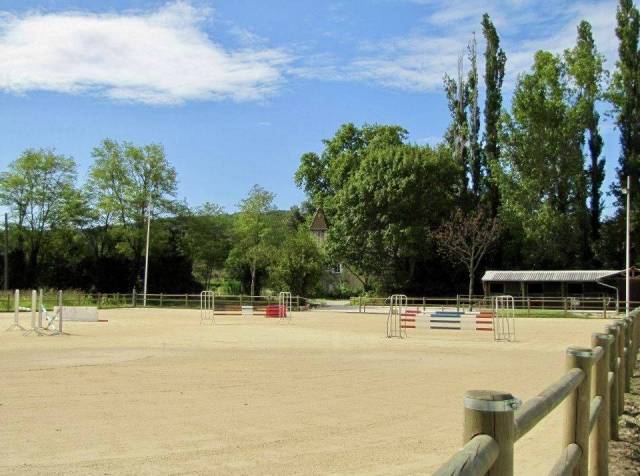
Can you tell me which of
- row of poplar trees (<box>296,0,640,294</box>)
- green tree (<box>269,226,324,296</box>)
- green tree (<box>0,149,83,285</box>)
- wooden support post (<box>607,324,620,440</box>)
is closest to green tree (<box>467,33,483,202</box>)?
row of poplar trees (<box>296,0,640,294</box>)

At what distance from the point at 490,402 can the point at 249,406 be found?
6773mm

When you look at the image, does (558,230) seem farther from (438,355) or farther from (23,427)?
(23,427)

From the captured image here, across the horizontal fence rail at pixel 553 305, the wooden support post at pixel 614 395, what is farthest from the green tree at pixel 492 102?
the wooden support post at pixel 614 395

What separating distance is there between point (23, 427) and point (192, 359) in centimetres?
710

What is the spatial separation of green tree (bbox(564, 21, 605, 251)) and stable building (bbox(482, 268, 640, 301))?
624 cm

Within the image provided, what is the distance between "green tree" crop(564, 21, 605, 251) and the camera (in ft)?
183

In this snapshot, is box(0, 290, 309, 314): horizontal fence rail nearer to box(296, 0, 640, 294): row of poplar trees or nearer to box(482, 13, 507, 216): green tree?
box(296, 0, 640, 294): row of poplar trees

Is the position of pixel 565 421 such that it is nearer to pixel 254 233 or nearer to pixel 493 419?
pixel 493 419

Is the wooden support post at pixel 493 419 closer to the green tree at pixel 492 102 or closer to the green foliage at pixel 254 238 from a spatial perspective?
the green foliage at pixel 254 238

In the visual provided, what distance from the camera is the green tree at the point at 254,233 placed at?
5872 centimetres

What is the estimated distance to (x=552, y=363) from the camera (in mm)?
14320

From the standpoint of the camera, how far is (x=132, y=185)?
197 feet

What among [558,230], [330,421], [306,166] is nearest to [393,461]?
[330,421]

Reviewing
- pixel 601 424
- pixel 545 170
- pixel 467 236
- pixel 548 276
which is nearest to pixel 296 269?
pixel 467 236
